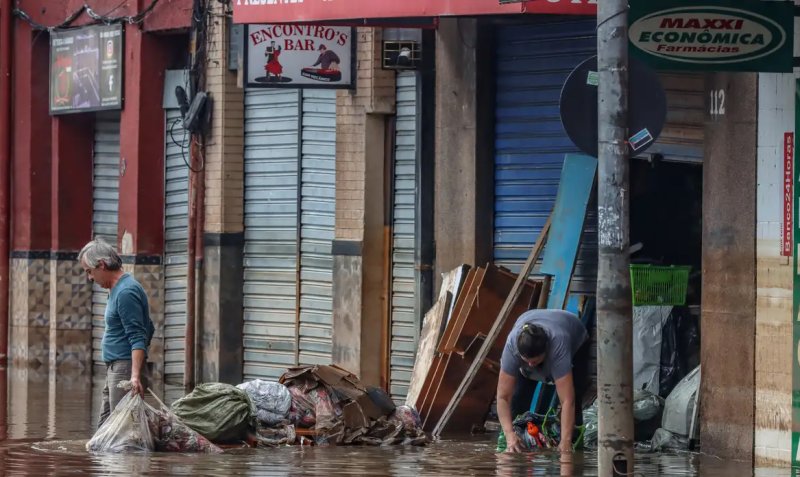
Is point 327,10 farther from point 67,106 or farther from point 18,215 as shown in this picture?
point 18,215

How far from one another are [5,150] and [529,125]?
903 cm

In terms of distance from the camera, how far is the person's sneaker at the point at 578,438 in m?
12.9

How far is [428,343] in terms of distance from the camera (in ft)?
51.3

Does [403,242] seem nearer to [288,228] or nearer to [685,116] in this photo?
[288,228]

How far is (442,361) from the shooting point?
1508 cm

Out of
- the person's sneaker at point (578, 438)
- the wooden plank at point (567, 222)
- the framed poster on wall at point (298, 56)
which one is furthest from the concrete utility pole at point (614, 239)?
the framed poster on wall at point (298, 56)

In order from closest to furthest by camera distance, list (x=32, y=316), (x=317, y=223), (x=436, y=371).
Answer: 1. (x=436, y=371)
2. (x=317, y=223)
3. (x=32, y=316)

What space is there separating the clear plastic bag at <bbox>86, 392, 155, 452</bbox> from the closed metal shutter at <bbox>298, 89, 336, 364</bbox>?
591cm

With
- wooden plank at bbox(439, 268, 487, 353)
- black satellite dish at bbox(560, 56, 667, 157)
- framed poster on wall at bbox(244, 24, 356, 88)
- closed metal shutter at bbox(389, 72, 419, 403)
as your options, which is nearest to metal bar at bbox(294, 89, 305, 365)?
framed poster on wall at bbox(244, 24, 356, 88)

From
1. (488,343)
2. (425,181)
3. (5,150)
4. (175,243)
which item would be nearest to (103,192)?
(5,150)

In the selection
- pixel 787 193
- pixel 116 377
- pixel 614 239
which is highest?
pixel 787 193

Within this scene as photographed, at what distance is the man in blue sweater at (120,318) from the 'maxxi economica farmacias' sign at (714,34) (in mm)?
3708

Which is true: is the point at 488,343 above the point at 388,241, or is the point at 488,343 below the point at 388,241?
below

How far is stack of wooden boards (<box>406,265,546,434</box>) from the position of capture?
48.6 feet
